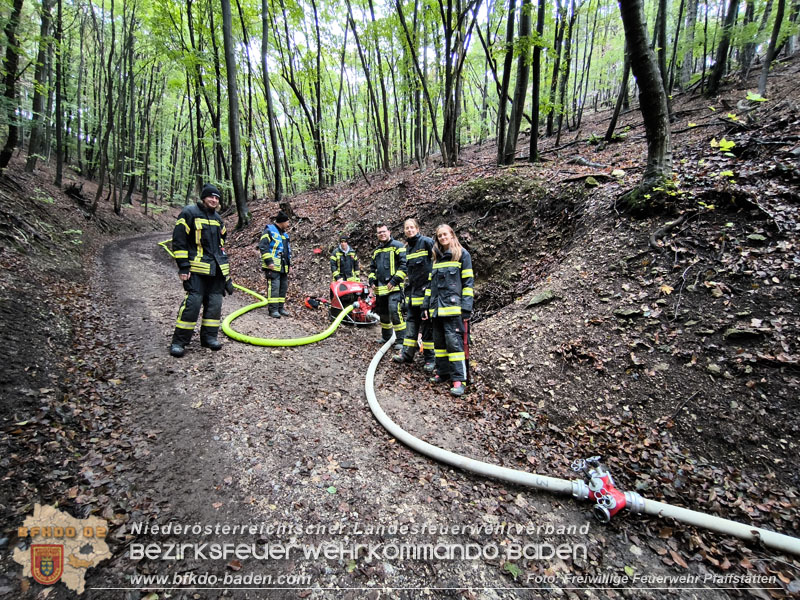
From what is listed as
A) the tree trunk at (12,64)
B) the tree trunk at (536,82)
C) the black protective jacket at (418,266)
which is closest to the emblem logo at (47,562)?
the black protective jacket at (418,266)

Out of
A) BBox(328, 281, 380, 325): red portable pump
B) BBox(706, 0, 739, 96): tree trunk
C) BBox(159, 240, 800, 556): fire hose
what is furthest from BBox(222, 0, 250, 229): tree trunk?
BBox(706, 0, 739, 96): tree trunk

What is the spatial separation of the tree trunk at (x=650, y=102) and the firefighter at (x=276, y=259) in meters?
7.02

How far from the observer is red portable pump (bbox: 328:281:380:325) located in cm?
771

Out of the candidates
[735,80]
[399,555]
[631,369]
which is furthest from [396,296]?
[735,80]

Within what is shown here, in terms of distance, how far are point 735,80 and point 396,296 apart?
60.7 feet

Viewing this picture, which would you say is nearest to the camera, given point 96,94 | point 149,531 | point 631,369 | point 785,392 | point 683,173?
point 149,531

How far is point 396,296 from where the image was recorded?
20.6ft

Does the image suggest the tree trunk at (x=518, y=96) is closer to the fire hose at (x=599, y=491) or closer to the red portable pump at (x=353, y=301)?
the red portable pump at (x=353, y=301)

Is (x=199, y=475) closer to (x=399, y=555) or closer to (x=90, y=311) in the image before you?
(x=399, y=555)

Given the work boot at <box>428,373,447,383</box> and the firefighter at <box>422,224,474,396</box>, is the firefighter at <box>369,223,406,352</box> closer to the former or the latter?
the work boot at <box>428,373,447,383</box>

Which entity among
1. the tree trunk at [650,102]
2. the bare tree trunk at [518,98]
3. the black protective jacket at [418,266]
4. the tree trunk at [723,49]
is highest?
the tree trunk at [723,49]

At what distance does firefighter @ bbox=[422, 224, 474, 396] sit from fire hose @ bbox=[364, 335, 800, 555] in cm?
152

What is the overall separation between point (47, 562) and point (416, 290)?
4.75 metres

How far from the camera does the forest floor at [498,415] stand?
238 centimetres
